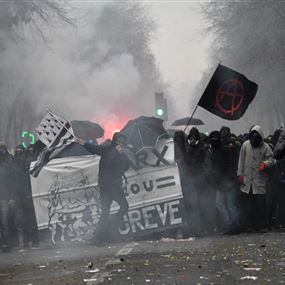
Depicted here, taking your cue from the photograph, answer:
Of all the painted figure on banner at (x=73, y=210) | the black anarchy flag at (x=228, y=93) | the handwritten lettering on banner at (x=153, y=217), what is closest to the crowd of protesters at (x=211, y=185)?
the handwritten lettering on banner at (x=153, y=217)

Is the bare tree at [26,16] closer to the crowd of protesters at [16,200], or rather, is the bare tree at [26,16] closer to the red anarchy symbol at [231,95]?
the crowd of protesters at [16,200]

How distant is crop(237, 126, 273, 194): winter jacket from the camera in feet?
37.5

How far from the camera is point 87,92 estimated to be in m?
31.8

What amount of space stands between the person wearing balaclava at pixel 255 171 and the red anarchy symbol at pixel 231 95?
89 cm

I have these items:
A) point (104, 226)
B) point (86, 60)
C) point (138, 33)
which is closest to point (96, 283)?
point (104, 226)

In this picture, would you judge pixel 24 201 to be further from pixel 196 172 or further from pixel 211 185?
pixel 211 185

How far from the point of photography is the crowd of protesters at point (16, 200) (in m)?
11.6

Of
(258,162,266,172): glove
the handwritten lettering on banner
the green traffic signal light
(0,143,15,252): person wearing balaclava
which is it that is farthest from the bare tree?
(258,162,266,172): glove

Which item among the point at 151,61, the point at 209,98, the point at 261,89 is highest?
the point at 151,61

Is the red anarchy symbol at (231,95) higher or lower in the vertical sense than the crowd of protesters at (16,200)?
higher

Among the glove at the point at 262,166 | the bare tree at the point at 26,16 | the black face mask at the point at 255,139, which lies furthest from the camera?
the bare tree at the point at 26,16

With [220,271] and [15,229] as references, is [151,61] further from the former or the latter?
[220,271]

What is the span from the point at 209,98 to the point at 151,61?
36515mm

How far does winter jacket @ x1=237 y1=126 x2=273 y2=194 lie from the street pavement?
0.80 metres
